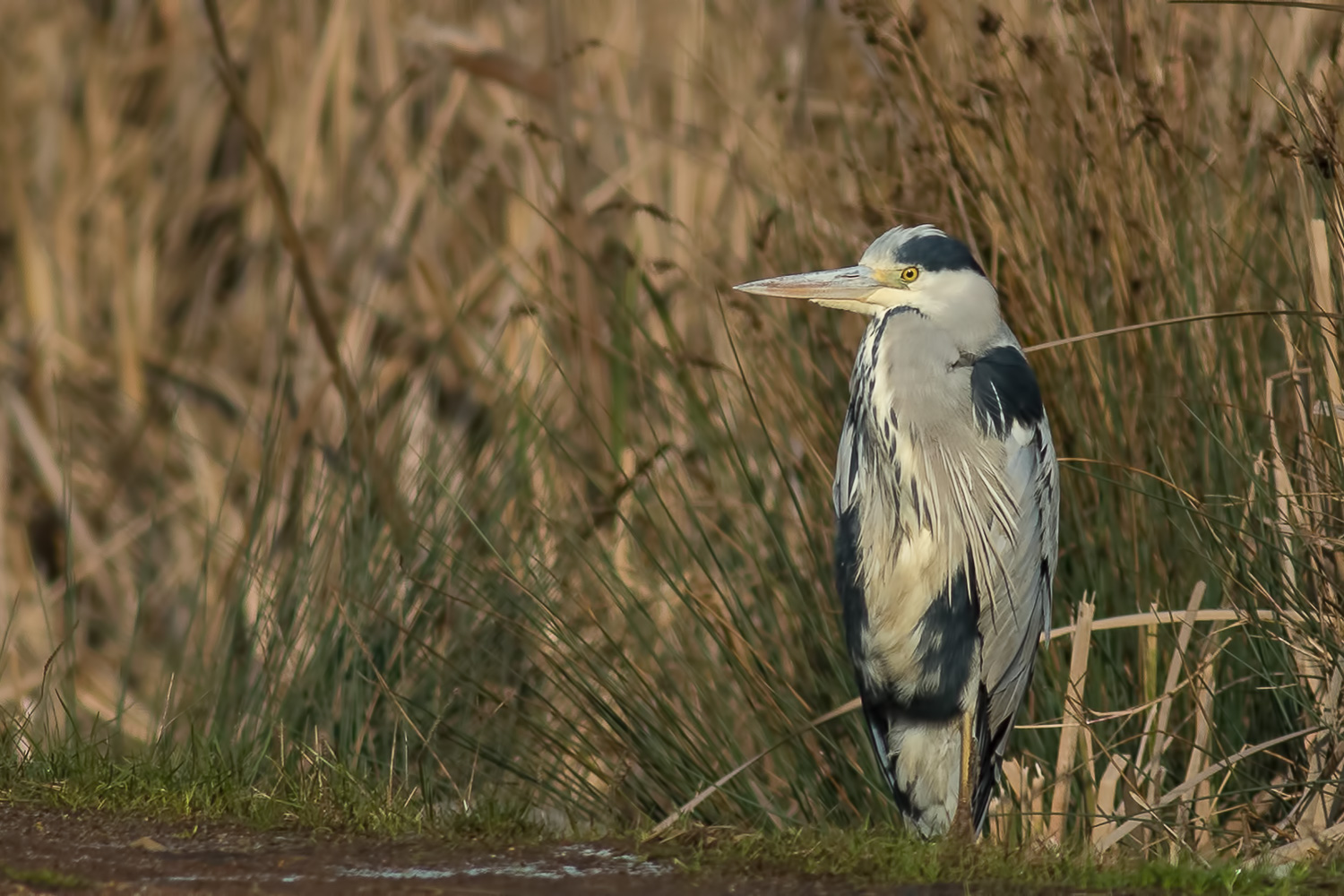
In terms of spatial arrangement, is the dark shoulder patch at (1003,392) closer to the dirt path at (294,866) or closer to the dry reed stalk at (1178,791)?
the dry reed stalk at (1178,791)

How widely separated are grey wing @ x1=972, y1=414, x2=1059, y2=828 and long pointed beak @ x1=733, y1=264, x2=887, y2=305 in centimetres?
41

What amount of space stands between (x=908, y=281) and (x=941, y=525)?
1.65 ft

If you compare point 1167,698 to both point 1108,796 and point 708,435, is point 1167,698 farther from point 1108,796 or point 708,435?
point 708,435

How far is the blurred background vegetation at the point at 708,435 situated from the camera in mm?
3561

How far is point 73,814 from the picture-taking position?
3.23 m

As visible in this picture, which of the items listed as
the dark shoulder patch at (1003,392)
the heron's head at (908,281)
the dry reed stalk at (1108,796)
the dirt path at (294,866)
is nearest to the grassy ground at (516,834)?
the dirt path at (294,866)

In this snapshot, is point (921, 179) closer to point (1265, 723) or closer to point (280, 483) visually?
point (1265, 723)

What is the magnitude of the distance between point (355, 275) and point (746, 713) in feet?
9.87

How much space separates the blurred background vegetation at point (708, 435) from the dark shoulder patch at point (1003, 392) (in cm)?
36

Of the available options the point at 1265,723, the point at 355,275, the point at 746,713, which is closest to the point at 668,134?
the point at 355,275

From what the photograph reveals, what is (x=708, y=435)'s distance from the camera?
172 inches

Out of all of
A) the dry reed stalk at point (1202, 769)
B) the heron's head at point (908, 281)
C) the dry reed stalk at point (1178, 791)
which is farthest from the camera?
the heron's head at point (908, 281)

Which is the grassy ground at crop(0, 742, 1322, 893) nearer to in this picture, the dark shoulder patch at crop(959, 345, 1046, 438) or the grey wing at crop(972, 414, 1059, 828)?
the grey wing at crop(972, 414, 1059, 828)

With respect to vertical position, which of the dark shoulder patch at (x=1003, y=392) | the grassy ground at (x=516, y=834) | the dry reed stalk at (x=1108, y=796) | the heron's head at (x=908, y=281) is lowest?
the dry reed stalk at (x=1108, y=796)
